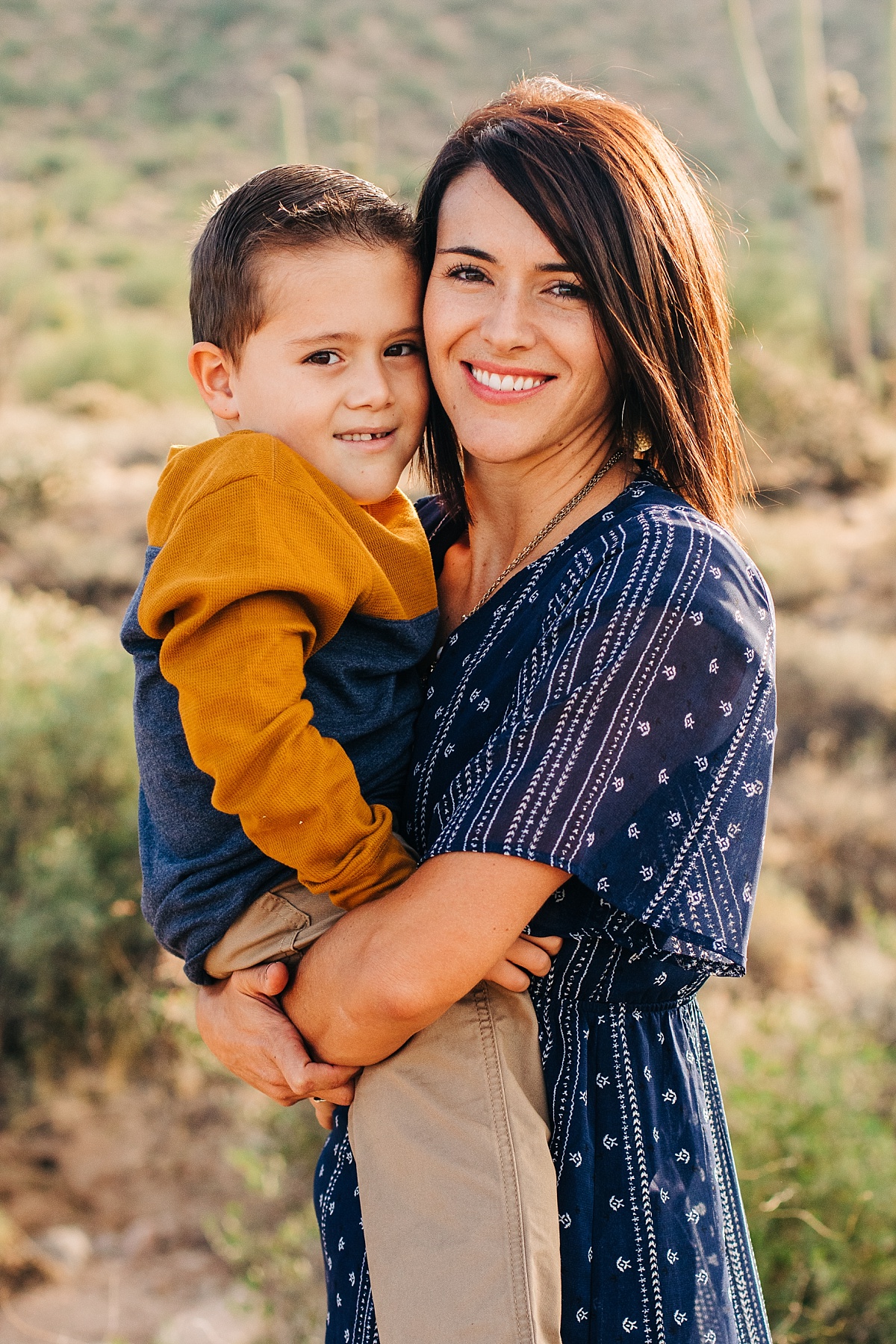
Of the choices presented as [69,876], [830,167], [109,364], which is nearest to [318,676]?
[69,876]

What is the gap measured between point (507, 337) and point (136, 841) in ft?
12.3

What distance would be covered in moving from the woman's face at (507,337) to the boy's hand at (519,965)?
0.73 m

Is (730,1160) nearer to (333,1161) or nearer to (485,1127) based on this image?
(485,1127)

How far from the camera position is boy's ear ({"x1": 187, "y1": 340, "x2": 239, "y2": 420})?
1.82m

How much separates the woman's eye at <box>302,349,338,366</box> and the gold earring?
1.57 ft

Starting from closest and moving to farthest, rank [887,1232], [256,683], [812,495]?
[256,683]
[887,1232]
[812,495]

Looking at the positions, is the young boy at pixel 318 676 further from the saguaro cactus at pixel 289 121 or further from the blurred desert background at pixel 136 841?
the saguaro cactus at pixel 289 121

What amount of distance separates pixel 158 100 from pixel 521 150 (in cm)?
3242

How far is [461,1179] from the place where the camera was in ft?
4.80

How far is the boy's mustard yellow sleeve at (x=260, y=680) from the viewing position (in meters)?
1.45

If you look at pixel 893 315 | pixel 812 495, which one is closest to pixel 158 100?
pixel 893 315

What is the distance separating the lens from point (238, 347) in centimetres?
178

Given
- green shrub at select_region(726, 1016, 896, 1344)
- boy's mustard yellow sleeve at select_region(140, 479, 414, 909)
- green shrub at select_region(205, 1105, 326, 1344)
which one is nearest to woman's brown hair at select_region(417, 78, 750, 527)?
boy's mustard yellow sleeve at select_region(140, 479, 414, 909)

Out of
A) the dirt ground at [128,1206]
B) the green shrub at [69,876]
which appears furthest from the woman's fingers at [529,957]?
the green shrub at [69,876]
